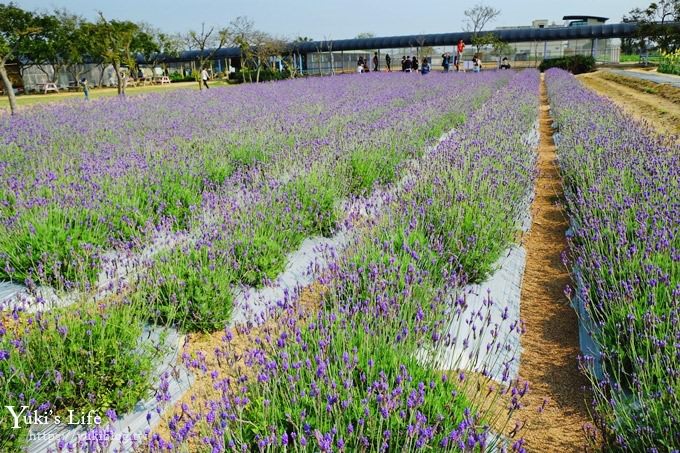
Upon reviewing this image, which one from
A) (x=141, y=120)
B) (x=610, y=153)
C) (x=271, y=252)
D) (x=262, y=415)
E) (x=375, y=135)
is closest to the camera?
(x=262, y=415)

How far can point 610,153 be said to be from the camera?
565 centimetres

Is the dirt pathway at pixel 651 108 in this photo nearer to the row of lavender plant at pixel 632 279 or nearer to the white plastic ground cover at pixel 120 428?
the row of lavender plant at pixel 632 279

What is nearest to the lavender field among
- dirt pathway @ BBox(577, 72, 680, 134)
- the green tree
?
dirt pathway @ BBox(577, 72, 680, 134)

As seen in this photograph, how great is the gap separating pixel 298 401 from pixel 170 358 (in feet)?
4.47

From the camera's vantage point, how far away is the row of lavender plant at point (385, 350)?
5.73ft

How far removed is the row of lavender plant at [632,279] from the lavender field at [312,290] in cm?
2

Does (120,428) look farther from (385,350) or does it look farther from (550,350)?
(550,350)

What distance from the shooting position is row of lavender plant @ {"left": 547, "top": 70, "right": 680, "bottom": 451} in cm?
198

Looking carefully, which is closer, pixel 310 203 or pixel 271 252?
pixel 271 252

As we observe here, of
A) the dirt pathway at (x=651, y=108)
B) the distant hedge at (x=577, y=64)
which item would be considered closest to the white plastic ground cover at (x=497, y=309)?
the dirt pathway at (x=651, y=108)

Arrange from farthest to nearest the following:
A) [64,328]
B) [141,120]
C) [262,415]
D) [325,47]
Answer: [325,47], [141,120], [64,328], [262,415]

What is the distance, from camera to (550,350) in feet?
10.4

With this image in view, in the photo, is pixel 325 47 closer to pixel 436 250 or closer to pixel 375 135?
pixel 375 135

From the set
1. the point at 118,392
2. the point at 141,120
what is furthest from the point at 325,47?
the point at 118,392
